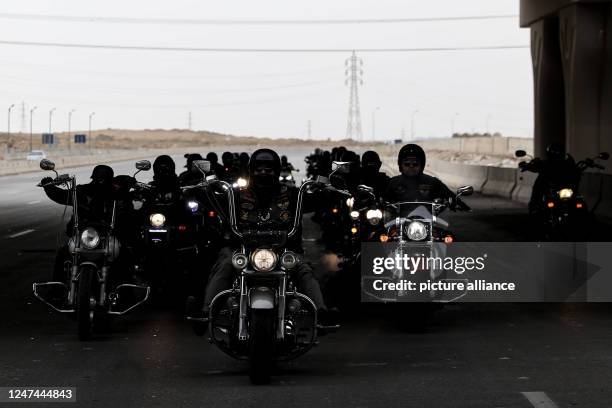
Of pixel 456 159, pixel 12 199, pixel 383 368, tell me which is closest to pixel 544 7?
pixel 12 199

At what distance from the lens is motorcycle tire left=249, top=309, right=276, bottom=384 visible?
9.14 meters

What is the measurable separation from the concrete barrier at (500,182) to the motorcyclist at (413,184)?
88.1 feet

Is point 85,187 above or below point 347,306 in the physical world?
above

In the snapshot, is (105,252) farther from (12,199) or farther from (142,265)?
(12,199)

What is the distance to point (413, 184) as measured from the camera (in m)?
13.0

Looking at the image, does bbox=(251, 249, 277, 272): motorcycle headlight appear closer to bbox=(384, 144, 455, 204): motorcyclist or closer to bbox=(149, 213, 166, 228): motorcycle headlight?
bbox=(384, 144, 455, 204): motorcyclist

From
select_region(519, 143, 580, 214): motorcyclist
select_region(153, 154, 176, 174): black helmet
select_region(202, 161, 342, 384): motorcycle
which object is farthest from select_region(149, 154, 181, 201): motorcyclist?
select_region(202, 161, 342, 384): motorcycle

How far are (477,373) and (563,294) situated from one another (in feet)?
19.8

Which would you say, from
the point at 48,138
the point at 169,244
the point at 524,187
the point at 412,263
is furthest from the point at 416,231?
the point at 48,138

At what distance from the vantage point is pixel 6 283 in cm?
1725

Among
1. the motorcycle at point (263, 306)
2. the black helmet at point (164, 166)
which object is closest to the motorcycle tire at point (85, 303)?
the motorcycle at point (263, 306)

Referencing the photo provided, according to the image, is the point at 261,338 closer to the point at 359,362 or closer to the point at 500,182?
the point at 359,362

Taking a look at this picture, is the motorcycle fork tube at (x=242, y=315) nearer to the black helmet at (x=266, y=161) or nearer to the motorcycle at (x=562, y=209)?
the black helmet at (x=266, y=161)

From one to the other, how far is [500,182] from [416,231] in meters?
30.5
